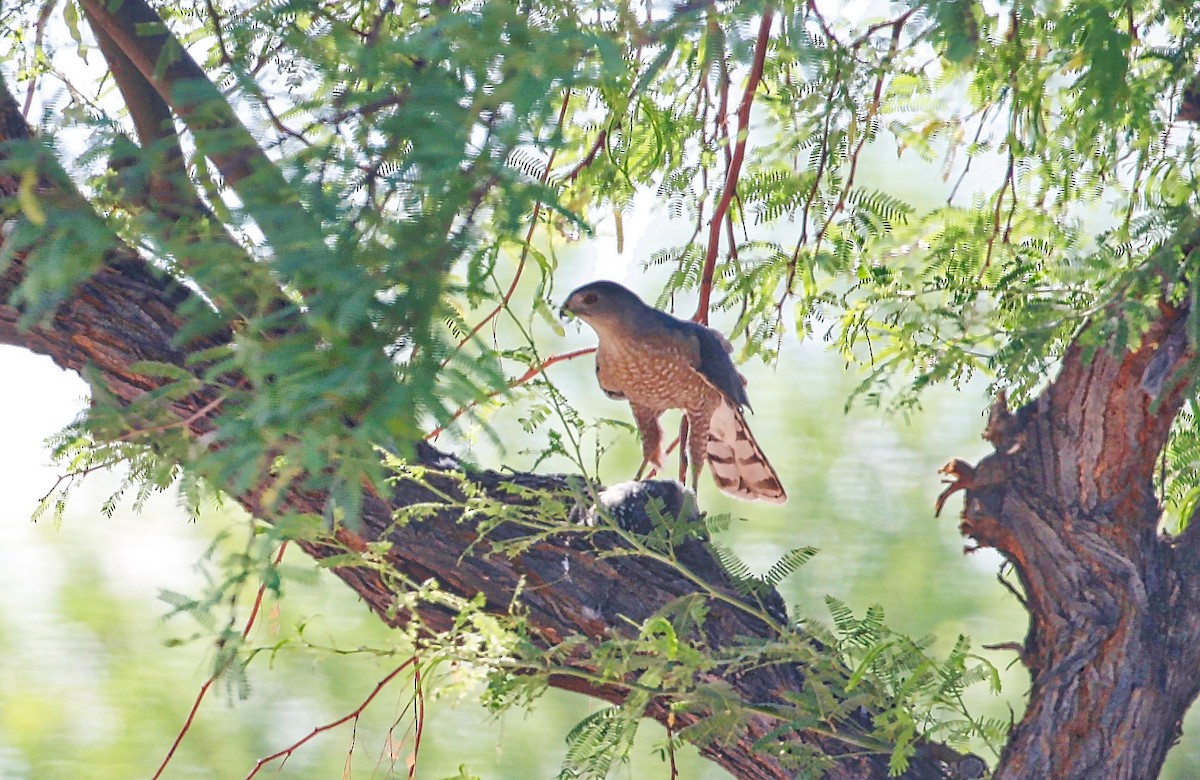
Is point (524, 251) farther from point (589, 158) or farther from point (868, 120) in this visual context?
point (868, 120)

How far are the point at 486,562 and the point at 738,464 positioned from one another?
0.91 meters

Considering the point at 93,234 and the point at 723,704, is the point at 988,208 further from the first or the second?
the point at 93,234

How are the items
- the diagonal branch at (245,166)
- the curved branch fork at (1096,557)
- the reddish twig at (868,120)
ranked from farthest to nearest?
the reddish twig at (868,120)
the curved branch fork at (1096,557)
the diagonal branch at (245,166)

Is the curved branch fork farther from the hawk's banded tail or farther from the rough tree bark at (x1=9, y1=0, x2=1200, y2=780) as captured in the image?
the hawk's banded tail

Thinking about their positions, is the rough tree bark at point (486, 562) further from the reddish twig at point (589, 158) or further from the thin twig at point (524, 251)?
the reddish twig at point (589, 158)

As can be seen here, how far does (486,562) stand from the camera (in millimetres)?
2115

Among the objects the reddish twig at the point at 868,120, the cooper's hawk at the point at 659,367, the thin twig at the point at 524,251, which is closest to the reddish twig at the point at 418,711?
the thin twig at the point at 524,251

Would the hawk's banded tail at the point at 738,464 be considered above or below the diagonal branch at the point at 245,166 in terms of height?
above

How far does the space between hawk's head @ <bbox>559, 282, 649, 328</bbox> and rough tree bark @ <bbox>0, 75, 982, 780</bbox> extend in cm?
62

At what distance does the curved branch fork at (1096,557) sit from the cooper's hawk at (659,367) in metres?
0.68

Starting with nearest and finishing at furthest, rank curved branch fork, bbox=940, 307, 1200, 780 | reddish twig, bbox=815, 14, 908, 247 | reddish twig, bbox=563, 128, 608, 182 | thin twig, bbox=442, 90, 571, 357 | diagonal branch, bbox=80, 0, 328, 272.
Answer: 1. diagonal branch, bbox=80, 0, 328, 272
2. thin twig, bbox=442, 90, 571, 357
3. curved branch fork, bbox=940, 307, 1200, 780
4. reddish twig, bbox=815, 14, 908, 247
5. reddish twig, bbox=563, 128, 608, 182

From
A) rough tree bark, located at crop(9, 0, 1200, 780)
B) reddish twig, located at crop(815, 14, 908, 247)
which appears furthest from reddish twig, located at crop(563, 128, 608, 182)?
rough tree bark, located at crop(9, 0, 1200, 780)

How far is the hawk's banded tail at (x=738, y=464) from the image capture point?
2828mm

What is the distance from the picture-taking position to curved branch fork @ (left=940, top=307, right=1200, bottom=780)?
2004mm
